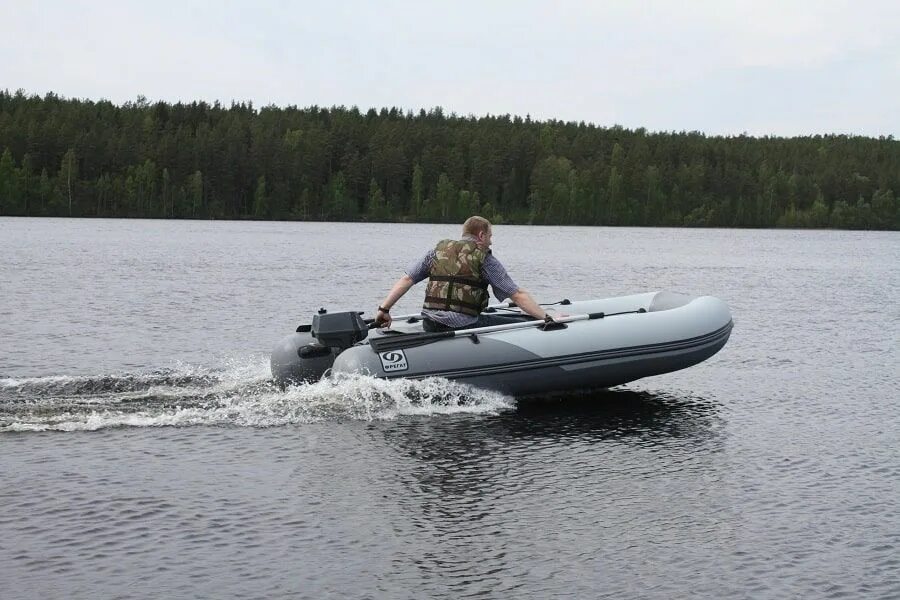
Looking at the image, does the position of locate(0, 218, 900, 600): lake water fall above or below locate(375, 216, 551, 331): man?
below

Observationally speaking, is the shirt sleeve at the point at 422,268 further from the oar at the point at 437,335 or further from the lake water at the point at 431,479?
the lake water at the point at 431,479

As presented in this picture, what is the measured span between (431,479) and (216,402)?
3183 millimetres

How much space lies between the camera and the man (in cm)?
1118

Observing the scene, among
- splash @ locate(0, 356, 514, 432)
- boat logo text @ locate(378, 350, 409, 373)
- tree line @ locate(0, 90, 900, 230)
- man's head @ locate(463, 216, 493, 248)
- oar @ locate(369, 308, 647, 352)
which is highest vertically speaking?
tree line @ locate(0, 90, 900, 230)

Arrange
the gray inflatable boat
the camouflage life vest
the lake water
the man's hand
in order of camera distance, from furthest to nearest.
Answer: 1. the man's hand
2. the camouflage life vest
3. the gray inflatable boat
4. the lake water

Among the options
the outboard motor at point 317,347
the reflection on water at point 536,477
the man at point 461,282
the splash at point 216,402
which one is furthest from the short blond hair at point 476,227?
the reflection on water at point 536,477

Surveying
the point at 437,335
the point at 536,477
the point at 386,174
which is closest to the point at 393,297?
the point at 437,335

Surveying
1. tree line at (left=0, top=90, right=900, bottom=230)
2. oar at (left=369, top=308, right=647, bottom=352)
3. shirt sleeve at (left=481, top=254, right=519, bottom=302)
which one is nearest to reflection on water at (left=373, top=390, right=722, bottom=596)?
oar at (left=369, top=308, right=647, bottom=352)

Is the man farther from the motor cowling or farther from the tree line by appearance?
the tree line

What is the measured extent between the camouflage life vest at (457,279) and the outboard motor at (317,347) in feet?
2.71

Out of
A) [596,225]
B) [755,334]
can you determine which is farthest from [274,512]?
[596,225]

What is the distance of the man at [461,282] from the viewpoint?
11180mm

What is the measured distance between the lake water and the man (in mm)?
764

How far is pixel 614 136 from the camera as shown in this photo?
142625 mm
